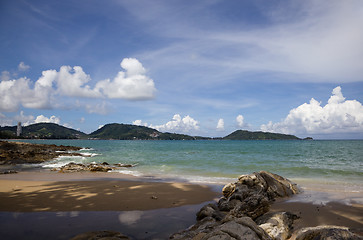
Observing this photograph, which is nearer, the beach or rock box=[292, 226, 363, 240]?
rock box=[292, 226, 363, 240]

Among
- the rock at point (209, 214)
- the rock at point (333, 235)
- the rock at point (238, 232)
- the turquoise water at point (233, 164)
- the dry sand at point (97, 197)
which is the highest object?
the rock at point (238, 232)

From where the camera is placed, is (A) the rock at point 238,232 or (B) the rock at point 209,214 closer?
(A) the rock at point 238,232

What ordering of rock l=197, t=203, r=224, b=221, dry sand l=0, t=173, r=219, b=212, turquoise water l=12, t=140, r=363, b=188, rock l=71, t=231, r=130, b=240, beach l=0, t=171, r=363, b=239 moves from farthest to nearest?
turquoise water l=12, t=140, r=363, b=188
dry sand l=0, t=173, r=219, b=212
rock l=197, t=203, r=224, b=221
beach l=0, t=171, r=363, b=239
rock l=71, t=231, r=130, b=240

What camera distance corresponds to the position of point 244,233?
3.95 meters

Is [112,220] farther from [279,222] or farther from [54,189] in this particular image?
[54,189]

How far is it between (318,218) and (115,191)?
8.93m

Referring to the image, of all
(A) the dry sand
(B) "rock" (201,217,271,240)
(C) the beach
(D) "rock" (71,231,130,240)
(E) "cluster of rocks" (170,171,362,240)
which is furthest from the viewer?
(A) the dry sand

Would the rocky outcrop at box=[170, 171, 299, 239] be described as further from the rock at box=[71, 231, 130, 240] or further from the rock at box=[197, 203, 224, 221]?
the rock at box=[71, 231, 130, 240]

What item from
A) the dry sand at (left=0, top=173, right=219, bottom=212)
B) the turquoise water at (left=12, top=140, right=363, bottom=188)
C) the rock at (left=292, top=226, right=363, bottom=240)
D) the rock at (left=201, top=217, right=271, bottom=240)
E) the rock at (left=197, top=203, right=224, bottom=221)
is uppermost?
the rock at (left=201, top=217, right=271, bottom=240)

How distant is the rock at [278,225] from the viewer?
5.38 meters

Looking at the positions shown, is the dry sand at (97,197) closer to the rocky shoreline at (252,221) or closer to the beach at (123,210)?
the beach at (123,210)

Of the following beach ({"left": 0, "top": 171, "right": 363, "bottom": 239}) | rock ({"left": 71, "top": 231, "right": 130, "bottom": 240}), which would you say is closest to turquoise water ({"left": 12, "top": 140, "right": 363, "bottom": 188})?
beach ({"left": 0, "top": 171, "right": 363, "bottom": 239})

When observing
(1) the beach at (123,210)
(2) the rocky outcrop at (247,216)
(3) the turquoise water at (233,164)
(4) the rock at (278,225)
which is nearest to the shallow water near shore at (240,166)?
(3) the turquoise water at (233,164)

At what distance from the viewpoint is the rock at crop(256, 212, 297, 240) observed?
17.6 ft
